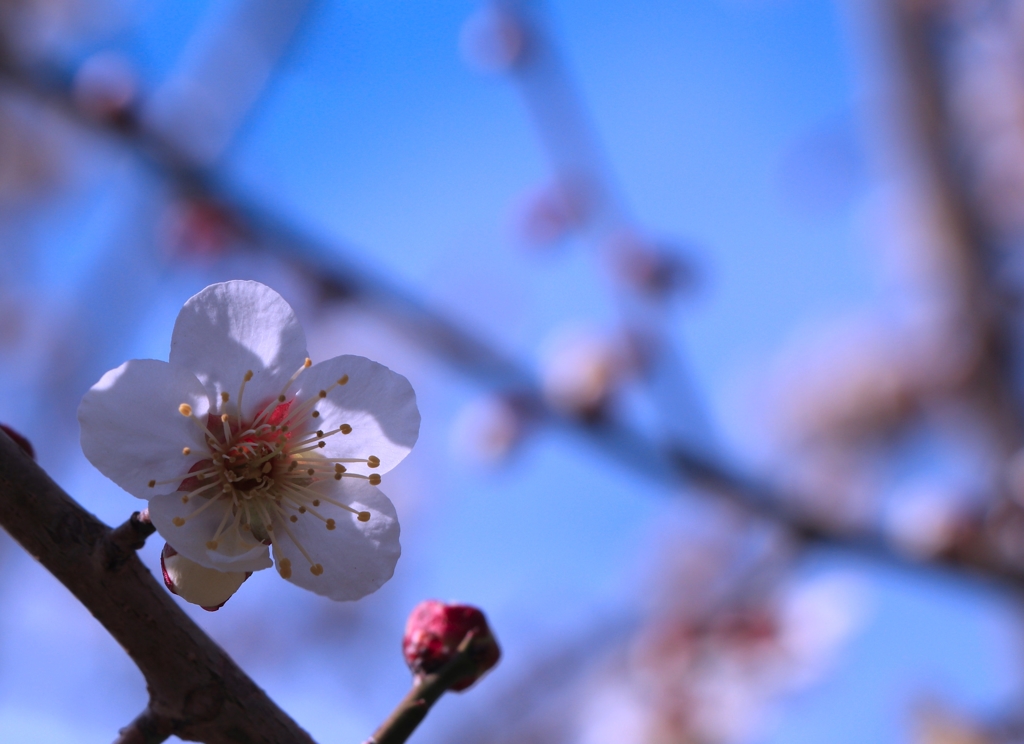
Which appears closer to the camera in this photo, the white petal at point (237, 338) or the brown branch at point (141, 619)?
the brown branch at point (141, 619)

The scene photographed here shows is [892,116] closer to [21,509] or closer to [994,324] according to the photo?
[994,324]

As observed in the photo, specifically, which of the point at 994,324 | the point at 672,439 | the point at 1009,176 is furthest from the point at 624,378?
the point at 1009,176

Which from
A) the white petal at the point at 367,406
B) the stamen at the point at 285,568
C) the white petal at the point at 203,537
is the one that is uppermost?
the white petal at the point at 367,406

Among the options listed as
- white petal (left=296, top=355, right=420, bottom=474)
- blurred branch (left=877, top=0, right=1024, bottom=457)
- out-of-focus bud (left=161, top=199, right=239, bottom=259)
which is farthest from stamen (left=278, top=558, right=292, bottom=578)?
blurred branch (left=877, top=0, right=1024, bottom=457)

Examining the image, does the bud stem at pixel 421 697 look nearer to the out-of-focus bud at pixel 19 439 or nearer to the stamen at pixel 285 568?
the stamen at pixel 285 568

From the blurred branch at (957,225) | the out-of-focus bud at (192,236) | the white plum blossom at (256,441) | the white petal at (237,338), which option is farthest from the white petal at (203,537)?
the blurred branch at (957,225)

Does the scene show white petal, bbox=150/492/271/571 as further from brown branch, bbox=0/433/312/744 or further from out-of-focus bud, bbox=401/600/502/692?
out-of-focus bud, bbox=401/600/502/692

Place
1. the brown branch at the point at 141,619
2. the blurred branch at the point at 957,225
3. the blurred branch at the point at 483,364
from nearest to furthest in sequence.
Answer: the brown branch at the point at 141,619, the blurred branch at the point at 483,364, the blurred branch at the point at 957,225
